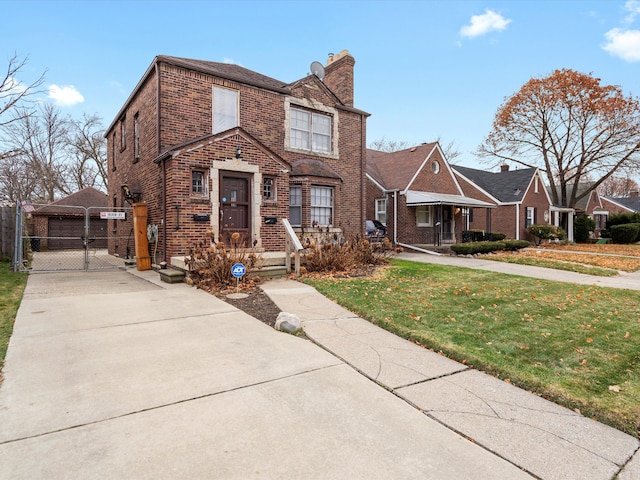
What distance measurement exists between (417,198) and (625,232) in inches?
780

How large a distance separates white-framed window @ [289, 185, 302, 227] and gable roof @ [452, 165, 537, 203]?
19.1 meters

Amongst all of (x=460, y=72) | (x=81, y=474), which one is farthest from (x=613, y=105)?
(x=81, y=474)

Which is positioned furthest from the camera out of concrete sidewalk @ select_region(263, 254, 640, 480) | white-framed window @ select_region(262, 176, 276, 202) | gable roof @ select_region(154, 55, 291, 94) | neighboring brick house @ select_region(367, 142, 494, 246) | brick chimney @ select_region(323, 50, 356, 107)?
neighboring brick house @ select_region(367, 142, 494, 246)

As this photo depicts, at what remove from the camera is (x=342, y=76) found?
50.1 feet

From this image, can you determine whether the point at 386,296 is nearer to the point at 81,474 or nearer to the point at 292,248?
the point at 292,248

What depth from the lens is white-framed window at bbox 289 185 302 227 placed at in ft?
41.9

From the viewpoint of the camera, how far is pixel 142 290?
759 cm

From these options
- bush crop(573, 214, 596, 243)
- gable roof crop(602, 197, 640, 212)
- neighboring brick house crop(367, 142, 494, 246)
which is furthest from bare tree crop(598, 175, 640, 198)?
neighboring brick house crop(367, 142, 494, 246)

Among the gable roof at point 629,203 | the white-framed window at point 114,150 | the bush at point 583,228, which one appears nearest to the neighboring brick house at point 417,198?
the white-framed window at point 114,150

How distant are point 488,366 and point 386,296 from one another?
123 inches

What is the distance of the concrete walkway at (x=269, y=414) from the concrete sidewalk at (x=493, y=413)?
1 cm

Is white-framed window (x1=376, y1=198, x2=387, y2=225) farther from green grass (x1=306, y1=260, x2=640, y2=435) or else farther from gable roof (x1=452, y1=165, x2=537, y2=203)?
gable roof (x1=452, y1=165, x2=537, y2=203)

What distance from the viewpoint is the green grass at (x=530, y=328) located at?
10.6ft

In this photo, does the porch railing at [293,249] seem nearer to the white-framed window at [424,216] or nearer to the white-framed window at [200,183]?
the white-framed window at [200,183]
